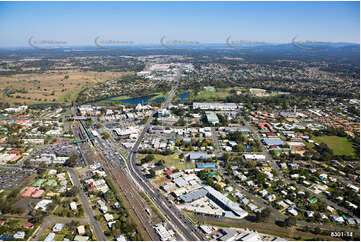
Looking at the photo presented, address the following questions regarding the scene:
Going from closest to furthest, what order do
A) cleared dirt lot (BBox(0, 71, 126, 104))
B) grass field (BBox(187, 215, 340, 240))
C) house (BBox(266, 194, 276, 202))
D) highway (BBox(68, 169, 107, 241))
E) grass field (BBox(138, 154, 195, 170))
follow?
highway (BBox(68, 169, 107, 241)) < grass field (BBox(187, 215, 340, 240)) < house (BBox(266, 194, 276, 202)) < grass field (BBox(138, 154, 195, 170)) < cleared dirt lot (BBox(0, 71, 126, 104))

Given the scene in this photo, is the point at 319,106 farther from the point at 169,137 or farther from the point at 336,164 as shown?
the point at 169,137

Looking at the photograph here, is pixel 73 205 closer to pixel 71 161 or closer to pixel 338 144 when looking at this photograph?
pixel 71 161

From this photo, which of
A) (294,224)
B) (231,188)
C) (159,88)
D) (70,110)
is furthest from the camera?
(159,88)

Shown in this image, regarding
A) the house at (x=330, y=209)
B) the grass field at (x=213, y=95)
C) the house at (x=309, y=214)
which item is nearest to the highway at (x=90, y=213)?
the house at (x=309, y=214)

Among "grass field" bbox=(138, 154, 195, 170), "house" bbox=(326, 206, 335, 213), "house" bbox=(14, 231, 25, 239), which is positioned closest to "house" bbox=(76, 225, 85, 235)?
"house" bbox=(14, 231, 25, 239)

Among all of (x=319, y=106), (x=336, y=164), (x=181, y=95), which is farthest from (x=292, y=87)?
(x=336, y=164)

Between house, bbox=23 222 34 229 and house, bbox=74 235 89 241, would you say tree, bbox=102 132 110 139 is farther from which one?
house, bbox=74 235 89 241

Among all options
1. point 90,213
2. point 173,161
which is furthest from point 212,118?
point 90,213
